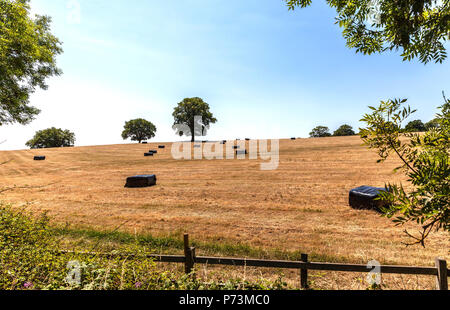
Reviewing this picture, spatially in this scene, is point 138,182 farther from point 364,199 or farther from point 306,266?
point 364,199

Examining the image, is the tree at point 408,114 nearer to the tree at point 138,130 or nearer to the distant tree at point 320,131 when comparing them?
the tree at point 138,130

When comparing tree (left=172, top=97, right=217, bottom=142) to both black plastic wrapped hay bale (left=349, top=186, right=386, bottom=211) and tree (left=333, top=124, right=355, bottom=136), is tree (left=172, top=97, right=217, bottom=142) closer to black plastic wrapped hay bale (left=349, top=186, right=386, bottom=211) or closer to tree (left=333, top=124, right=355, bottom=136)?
black plastic wrapped hay bale (left=349, top=186, right=386, bottom=211)

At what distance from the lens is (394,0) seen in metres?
3.23

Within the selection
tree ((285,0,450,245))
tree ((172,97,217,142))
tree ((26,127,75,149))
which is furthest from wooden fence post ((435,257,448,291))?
tree ((26,127,75,149))

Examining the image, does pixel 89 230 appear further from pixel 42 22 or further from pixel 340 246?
pixel 42 22

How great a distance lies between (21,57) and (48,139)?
335ft

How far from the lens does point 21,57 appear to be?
42.2ft

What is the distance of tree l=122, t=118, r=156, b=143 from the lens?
88500 millimetres

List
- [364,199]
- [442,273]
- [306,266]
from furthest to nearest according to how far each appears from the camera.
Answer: [364,199], [306,266], [442,273]

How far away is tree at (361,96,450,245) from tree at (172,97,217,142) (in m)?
72.1

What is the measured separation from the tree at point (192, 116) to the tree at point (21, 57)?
56.5m

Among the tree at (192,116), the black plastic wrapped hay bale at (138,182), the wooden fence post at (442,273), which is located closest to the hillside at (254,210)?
the black plastic wrapped hay bale at (138,182)

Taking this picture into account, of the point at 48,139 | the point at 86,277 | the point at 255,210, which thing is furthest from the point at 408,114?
the point at 48,139

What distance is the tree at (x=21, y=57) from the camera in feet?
36.0
